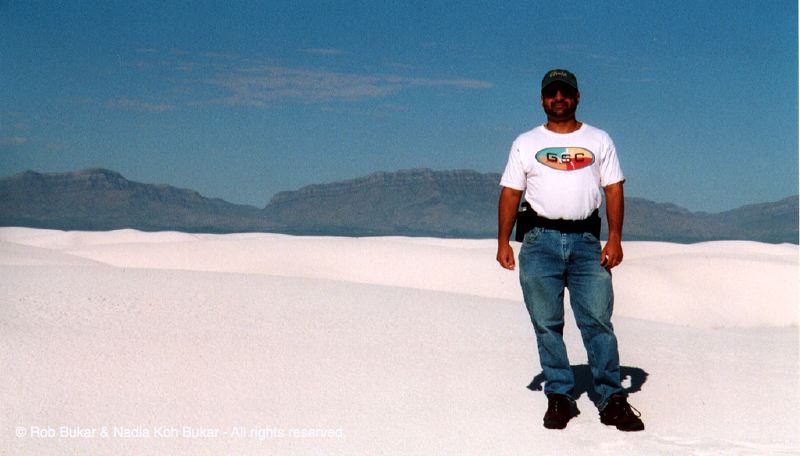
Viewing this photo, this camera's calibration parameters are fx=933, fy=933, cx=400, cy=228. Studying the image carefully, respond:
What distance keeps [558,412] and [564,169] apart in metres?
1.39

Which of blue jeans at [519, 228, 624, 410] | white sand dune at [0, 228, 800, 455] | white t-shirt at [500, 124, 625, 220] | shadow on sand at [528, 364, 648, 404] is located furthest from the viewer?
shadow on sand at [528, 364, 648, 404]

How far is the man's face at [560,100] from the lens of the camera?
17.3 feet

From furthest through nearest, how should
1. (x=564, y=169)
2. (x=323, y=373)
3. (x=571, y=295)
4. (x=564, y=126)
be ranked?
(x=323, y=373) → (x=571, y=295) → (x=564, y=126) → (x=564, y=169)

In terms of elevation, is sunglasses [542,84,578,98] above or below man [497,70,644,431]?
above

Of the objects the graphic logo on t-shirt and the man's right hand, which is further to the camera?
the man's right hand

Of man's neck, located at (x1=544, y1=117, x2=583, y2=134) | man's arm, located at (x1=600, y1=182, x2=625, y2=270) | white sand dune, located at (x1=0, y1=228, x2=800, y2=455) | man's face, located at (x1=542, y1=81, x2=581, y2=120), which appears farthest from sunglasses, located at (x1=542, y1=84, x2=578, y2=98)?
white sand dune, located at (x1=0, y1=228, x2=800, y2=455)

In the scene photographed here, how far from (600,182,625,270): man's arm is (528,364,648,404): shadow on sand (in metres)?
1.10

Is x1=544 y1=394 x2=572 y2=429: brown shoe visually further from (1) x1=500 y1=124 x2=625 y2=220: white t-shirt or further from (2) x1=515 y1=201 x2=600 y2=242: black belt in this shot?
(1) x1=500 y1=124 x2=625 y2=220: white t-shirt

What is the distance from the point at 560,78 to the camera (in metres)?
5.27

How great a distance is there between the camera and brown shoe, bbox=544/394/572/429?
5.29 meters

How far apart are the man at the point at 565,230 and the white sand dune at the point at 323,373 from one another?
26cm

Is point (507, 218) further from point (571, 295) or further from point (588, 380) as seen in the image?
point (588, 380)

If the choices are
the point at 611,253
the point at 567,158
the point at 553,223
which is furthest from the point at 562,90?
the point at 611,253

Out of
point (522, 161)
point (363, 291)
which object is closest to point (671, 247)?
point (363, 291)
